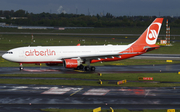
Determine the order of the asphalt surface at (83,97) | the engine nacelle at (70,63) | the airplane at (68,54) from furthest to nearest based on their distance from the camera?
the airplane at (68,54)
the engine nacelle at (70,63)
the asphalt surface at (83,97)

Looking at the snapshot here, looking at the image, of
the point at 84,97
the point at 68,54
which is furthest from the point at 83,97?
the point at 68,54

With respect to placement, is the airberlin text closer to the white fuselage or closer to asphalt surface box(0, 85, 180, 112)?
the white fuselage

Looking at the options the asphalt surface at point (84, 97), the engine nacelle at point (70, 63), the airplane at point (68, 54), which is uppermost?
the airplane at point (68, 54)

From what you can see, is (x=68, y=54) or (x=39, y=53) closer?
(x=39, y=53)

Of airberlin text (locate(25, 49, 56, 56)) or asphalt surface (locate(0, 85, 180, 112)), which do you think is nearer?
asphalt surface (locate(0, 85, 180, 112))

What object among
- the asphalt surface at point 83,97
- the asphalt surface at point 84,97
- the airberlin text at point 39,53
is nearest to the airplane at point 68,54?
the airberlin text at point 39,53

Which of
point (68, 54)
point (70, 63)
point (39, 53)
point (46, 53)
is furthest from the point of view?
point (68, 54)

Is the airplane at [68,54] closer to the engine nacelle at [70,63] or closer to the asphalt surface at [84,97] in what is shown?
the engine nacelle at [70,63]

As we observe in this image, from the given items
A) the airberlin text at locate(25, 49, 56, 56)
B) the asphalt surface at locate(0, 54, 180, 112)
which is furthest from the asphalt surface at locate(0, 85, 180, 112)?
the airberlin text at locate(25, 49, 56, 56)

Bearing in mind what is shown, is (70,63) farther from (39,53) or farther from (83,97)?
(83,97)

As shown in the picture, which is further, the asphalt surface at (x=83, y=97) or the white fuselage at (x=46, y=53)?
the white fuselage at (x=46, y=53)

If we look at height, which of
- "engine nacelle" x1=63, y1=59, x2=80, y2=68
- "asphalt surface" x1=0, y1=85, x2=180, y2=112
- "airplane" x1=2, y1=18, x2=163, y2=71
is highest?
"airplane" x1=2, y1=18, x2=163, y2=71

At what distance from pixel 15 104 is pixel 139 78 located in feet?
62.2

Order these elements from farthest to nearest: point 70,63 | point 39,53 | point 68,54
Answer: point 68,54, point 39,53, point 70,63
